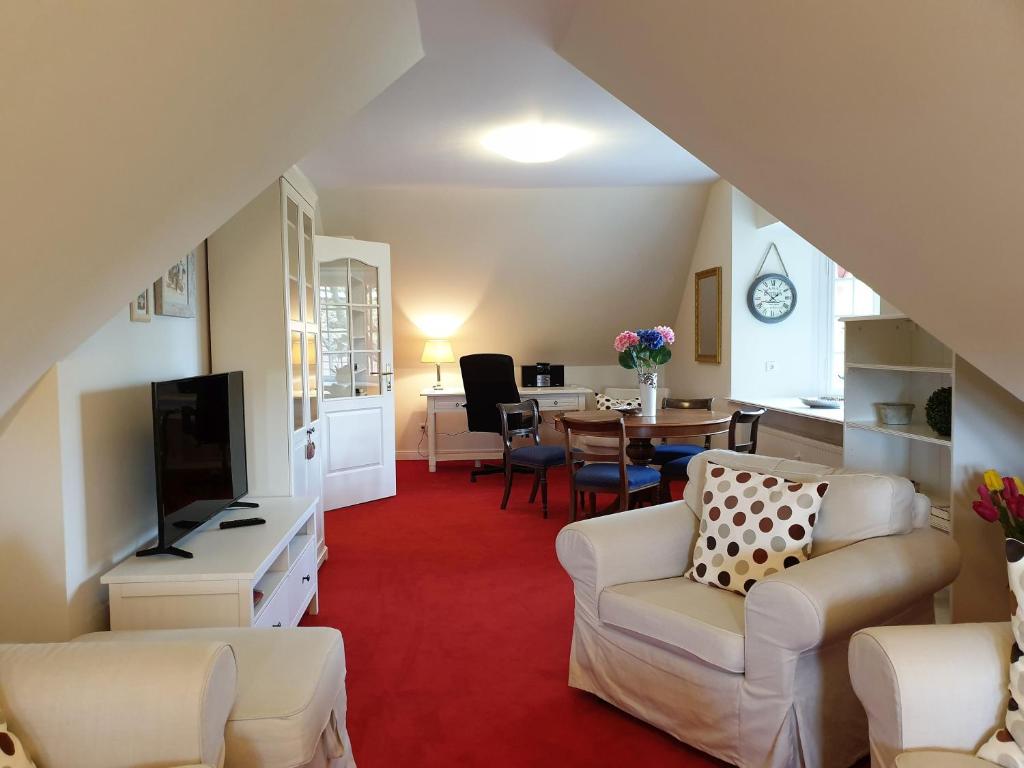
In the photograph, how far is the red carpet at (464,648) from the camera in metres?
2.28

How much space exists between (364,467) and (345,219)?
2.20 m

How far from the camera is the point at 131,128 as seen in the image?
4.91 ft

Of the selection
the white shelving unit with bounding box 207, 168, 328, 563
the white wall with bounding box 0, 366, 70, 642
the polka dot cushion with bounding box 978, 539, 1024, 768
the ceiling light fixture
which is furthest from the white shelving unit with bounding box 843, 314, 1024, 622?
the white wall with bounding box 0, 366, 70, 642

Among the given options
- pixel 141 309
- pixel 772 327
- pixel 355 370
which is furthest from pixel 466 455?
pixel 141 309

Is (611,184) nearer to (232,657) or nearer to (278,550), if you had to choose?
(278,550)

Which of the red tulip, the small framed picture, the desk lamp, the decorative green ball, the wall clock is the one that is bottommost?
the red tulip

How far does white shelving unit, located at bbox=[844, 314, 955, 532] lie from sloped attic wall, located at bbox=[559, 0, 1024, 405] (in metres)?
1.07

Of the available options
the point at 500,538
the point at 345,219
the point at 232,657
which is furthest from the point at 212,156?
the point at 345,219

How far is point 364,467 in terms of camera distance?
560 centimetres

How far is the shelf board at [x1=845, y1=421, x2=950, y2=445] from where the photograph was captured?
299 cm

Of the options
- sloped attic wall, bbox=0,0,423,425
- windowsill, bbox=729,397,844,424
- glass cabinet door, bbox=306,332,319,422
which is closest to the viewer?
sloped attic wall, bbox=0,0,423,425

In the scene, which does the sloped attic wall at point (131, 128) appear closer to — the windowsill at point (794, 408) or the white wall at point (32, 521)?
the white wall at point (32, 521)

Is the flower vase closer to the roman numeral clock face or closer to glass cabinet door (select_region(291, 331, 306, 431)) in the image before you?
the roman numeral clock face

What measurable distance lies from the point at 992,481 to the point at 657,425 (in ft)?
6.21
